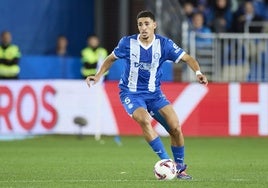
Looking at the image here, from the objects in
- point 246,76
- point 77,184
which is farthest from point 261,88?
point 77,184

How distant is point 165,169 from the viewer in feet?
39.1

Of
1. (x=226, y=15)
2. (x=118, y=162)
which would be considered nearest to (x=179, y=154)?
(x=118, y=162)

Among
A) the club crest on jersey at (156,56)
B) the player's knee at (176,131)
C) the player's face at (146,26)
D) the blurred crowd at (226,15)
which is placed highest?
the player's face at (146,26)

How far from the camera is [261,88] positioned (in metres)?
22.2

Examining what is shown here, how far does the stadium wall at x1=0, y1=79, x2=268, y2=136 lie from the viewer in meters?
22.0

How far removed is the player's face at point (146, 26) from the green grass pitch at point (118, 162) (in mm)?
1943

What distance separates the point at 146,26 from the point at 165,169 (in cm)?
201

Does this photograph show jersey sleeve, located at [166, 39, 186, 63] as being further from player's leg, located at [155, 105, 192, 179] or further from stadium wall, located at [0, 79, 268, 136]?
stadium wall, located at [0, 79, 268, 136]

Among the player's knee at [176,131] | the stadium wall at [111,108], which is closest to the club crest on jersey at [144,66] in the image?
the player's knee at [176,131]

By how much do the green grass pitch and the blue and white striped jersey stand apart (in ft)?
4.15

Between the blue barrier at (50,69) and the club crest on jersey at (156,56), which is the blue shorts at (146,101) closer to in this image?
the club crest on jersey at (156,56)

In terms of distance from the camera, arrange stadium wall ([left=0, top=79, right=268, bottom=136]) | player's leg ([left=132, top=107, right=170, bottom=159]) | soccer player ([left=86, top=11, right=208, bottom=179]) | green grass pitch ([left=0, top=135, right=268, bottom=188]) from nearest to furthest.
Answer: green grass pitch ([left=0, top=135, right=268, bottom=188]) → player's leg ([left=132, top=107, right=170, bottom=159]) → soccer player ([left=86, top=11, right=208, bottom=179]) → stadium wall ([left=0, top=79, right=268, bottom=136])

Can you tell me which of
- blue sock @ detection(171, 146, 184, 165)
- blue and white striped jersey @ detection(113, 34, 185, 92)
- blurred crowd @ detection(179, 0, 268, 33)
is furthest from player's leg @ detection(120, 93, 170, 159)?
blurred crowd @ detection(179, 0, 268, 33)

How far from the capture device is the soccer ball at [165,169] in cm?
1189
